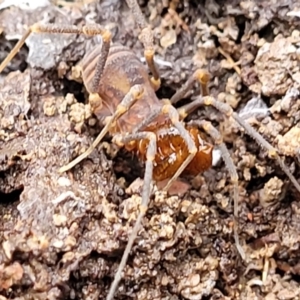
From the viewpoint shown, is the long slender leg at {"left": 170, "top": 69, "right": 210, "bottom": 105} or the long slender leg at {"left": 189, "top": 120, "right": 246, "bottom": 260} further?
the long slender leg at {"left": 170, "top": 69, "right": 210, "bottom": 105}

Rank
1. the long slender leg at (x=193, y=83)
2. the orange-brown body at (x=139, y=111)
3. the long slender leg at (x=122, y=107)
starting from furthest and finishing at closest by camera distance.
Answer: the long slender leg at (x=193, y=83) < the orange-brown body at (x=139, y=111) < the long slender leg at (x=122, y=107)

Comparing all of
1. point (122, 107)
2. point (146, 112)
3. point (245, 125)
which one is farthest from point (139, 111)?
point (245, 125)

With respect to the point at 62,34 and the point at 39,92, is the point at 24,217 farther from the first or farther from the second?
the point at 62,34

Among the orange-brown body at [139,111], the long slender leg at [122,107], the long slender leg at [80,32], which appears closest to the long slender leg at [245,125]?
the orange-brown body at [139,111]

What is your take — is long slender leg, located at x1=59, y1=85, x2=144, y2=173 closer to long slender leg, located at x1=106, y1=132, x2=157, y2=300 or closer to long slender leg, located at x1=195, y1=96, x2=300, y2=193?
long slender leg, located at x1=106, y1=132, x2=157, y2=300

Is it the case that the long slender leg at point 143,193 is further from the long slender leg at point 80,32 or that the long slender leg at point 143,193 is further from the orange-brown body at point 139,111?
the long slender leg at point 80,32

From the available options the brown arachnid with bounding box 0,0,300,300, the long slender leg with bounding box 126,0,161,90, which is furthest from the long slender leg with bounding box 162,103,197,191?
the long slender leg with bounding box 126,0,161,90

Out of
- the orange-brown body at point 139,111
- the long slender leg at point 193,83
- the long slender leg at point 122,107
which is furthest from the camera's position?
the long slender leg at point 193,83

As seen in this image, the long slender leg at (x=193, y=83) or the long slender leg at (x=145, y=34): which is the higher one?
the long slender leg at (x=145, y=34)

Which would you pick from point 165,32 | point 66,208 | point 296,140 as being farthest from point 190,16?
point 66,208
